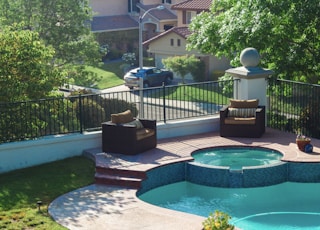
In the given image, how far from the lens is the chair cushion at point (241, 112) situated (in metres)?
18.3

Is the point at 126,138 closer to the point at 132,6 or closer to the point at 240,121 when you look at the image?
the point at 240,121

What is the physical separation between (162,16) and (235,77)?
39.5 metres

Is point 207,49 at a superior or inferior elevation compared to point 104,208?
superior

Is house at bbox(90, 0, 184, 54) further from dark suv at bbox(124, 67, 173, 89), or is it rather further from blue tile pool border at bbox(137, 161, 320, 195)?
blue tile pool border at bbox(137, 161, 320, 195)

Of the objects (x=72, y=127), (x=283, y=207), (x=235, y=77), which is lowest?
(x=283, y=207)

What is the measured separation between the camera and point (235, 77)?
19453 mm

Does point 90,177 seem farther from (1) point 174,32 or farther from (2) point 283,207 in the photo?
(1) point 174,32

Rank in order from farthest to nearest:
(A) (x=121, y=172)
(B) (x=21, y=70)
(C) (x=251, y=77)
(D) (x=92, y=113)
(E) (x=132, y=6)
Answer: (E) (x=132, y=6), (D) (x=92, y=113), (C) (x=251, y=77), (B) (x=21, y=70), (A) (x=121, y=172)

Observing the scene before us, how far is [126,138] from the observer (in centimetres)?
1664

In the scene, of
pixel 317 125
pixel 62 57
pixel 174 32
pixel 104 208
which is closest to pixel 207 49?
pixel 317 125

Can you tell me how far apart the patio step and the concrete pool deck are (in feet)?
0.56

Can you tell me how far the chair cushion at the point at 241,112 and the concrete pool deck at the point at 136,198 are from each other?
2.23ft

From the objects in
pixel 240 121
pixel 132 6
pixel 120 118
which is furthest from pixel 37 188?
pixel 132 6

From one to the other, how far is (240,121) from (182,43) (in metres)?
30.7
